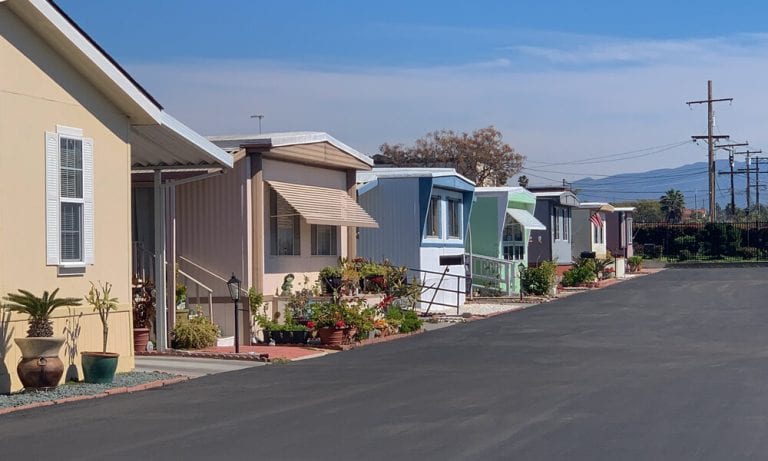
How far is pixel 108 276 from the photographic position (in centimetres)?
1537

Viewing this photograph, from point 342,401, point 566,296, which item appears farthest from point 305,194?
point 566,296

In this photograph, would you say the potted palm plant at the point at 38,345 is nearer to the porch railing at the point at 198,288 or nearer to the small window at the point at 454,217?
the porch railing at the point at 198,288

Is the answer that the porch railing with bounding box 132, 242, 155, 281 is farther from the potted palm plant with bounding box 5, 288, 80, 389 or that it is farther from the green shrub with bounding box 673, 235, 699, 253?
the green shrub with bounding box 673, 235, 699, 253

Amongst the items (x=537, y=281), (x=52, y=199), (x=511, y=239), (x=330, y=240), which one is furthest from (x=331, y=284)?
(x=511, y=239)

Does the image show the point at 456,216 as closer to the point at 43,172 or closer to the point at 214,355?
the point at 214,355

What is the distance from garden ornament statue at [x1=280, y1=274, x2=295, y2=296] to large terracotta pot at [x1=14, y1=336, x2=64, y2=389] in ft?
29.3

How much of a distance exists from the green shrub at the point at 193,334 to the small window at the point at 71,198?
13.5 feet

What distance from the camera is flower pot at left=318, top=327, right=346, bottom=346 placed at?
65.2 feet

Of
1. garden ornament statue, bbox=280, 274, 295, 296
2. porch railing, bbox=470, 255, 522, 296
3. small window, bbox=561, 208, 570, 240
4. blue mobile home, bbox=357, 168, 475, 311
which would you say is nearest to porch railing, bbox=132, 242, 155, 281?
garden ornament statue, bbox=280, 274, 295, 296

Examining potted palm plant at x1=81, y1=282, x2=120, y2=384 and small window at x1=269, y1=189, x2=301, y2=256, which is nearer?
potted palm plant at x1=81, y1=282, x2=120, y2=384

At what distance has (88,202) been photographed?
1479cm

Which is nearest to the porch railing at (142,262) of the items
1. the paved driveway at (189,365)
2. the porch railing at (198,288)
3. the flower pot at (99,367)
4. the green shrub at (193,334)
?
the porch railing at (198,288)

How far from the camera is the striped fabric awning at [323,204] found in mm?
22016

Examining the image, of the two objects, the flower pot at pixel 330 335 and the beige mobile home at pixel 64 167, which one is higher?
the beige mobile home at pixel 64 167
